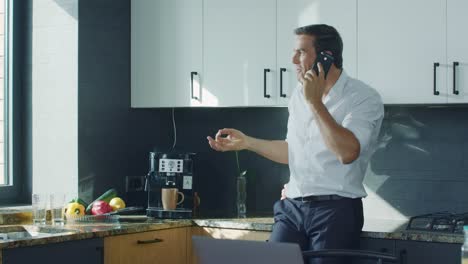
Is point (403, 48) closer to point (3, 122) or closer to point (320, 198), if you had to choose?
point (320, 198)

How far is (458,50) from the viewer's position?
11.4ft

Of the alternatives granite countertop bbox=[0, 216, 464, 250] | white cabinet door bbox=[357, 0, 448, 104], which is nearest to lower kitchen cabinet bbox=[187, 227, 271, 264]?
granite countertop bbox=[0, 216, 464, 250]

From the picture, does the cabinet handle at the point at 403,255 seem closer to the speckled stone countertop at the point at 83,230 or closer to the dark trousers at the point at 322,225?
the dark trousers at the point at 322,225

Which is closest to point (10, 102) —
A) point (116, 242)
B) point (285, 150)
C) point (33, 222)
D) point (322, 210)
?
point (33, 222)

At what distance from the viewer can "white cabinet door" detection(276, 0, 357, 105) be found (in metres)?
3.71

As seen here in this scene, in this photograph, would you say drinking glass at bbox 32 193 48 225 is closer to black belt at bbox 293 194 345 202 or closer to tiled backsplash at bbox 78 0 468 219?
tiled backsplash at bbox 78 0 468 219

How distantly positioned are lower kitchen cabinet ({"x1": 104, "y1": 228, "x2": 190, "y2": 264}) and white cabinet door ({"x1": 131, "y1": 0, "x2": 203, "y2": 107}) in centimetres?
70

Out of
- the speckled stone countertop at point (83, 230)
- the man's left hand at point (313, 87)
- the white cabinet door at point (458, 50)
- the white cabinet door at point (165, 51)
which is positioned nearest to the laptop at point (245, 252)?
the man's left hand at point (313, 87)

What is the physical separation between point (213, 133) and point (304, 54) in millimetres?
1571

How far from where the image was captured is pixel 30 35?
13.6ft

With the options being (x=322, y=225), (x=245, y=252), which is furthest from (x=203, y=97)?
(x=245, y=252)

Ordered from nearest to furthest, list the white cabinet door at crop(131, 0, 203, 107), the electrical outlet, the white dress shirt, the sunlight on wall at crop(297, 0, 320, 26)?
the white dress shirt < the sunlight on wall at crop(297, 0, 320, 26) < the white cabinet door at crop(131, 0, 203, 107) < the electrical outlet

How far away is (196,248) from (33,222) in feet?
5.85

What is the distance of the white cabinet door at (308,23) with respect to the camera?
371cm
